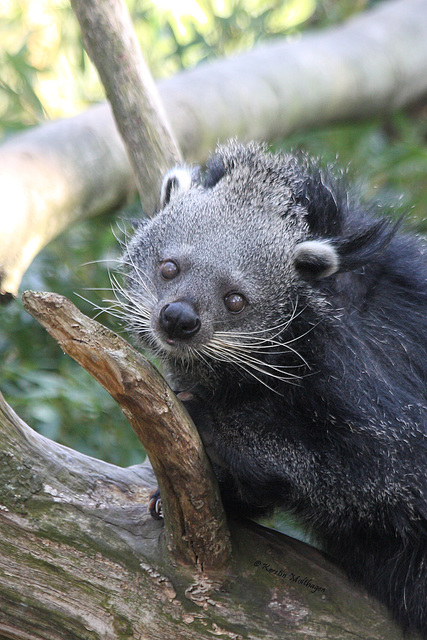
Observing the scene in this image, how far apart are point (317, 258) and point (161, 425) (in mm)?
959

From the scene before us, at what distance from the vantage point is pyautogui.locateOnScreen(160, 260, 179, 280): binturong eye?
3.01 meters

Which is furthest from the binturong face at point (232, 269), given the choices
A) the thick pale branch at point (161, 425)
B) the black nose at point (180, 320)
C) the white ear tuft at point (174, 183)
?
the thick pale branch at point (161, 425)

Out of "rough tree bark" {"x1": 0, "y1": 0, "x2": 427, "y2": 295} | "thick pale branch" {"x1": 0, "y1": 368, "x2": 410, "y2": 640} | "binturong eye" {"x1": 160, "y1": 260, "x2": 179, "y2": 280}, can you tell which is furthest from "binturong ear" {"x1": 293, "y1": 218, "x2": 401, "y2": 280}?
"rough tree bark" {"x1": 0, "y1": 0, "x2": 427, "y2": 295}

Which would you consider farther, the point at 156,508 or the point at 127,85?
the point at 127,85

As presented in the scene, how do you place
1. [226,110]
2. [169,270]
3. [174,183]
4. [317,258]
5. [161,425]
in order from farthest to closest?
[226,110], [174,183], [169,270], [317,258], [161,425]

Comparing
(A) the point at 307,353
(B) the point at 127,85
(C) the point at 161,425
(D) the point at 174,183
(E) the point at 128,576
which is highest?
(B) the point at 127,85

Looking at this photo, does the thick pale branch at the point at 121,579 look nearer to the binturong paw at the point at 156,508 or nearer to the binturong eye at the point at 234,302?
the binturong paw at the point at 156,508

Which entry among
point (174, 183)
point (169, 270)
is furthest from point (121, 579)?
point (174, 183)

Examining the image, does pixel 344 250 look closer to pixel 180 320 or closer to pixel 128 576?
pixel 180 320

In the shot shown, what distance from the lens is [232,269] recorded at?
9.57 feet

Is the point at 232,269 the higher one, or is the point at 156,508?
the point at 232,269

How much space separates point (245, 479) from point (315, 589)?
0.46 m

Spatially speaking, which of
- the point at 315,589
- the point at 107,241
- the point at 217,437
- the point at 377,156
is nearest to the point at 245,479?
the point at 217,437

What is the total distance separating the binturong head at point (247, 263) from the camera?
9.39ft
